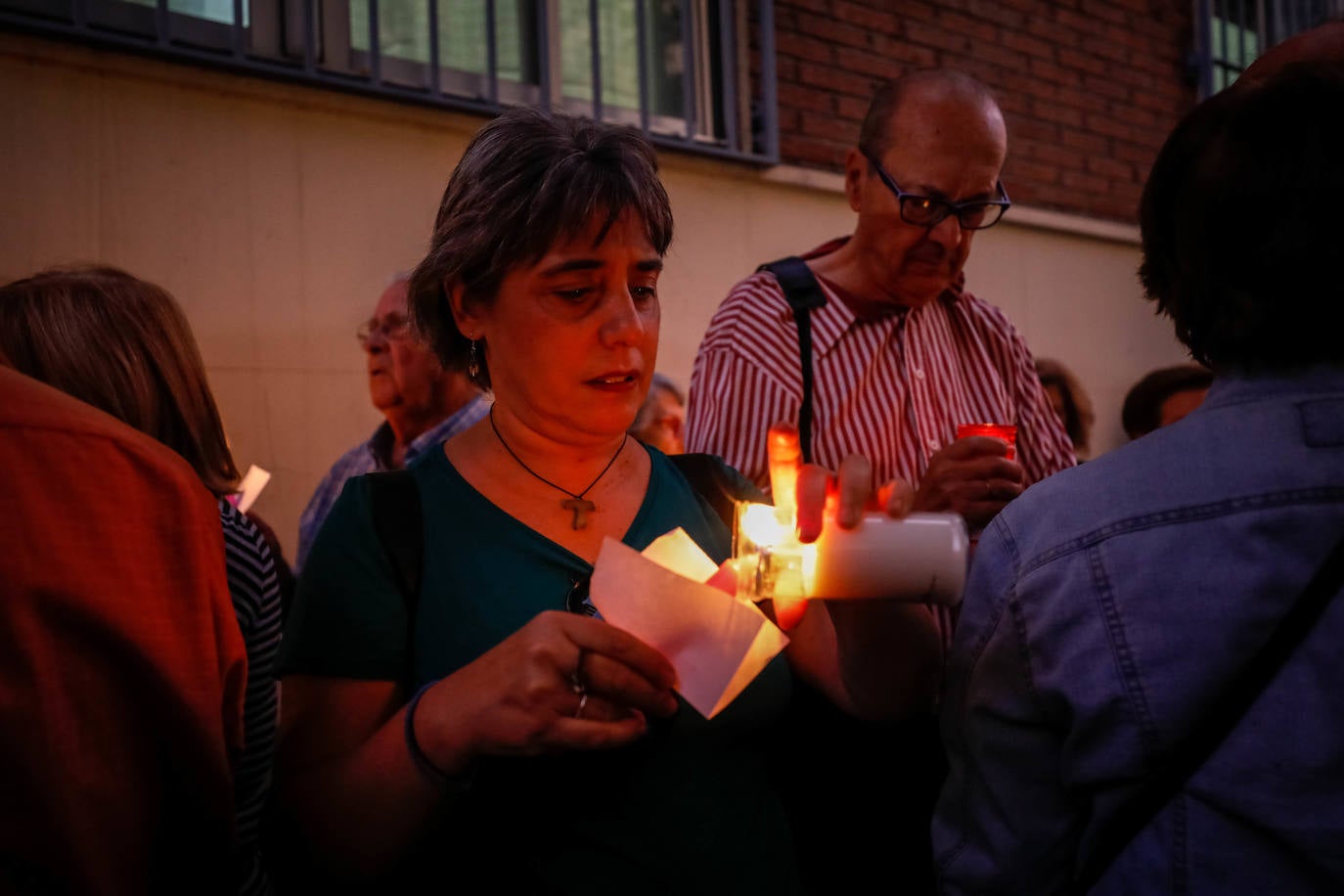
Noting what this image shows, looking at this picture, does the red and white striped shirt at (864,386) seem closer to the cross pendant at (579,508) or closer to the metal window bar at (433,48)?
the cross pendant at (579,508)

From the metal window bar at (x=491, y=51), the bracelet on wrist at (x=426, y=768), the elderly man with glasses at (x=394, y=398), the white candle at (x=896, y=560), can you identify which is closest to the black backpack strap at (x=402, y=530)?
the bracelet on wrist at (x=426, y=768)

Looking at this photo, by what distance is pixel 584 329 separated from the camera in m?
1.50

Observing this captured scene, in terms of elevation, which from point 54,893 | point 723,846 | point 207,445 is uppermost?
point 207,445

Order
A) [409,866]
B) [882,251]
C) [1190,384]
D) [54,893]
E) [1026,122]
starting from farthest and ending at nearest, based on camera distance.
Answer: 1. [1026,122]
2. [1190,384]
3. [882,251]
4. [409,866]
5. [54,893]

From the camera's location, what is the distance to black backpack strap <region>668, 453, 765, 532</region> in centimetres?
171

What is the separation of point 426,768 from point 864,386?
138 centimetres

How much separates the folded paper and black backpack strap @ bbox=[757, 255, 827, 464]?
118 cm

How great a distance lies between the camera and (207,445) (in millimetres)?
1971

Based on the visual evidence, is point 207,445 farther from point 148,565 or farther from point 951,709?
point 951,709

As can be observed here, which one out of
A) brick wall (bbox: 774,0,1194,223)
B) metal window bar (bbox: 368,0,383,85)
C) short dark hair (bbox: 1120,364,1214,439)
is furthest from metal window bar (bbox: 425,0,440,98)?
short dark hair (bbox: 1120,364,1214,439)

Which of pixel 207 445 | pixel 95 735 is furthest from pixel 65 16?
pixel 95 735

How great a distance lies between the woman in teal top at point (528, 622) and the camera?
4.43 feet

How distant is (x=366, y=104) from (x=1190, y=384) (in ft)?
10.3

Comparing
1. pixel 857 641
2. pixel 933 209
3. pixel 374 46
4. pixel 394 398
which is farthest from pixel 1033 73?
pixel 857 641
